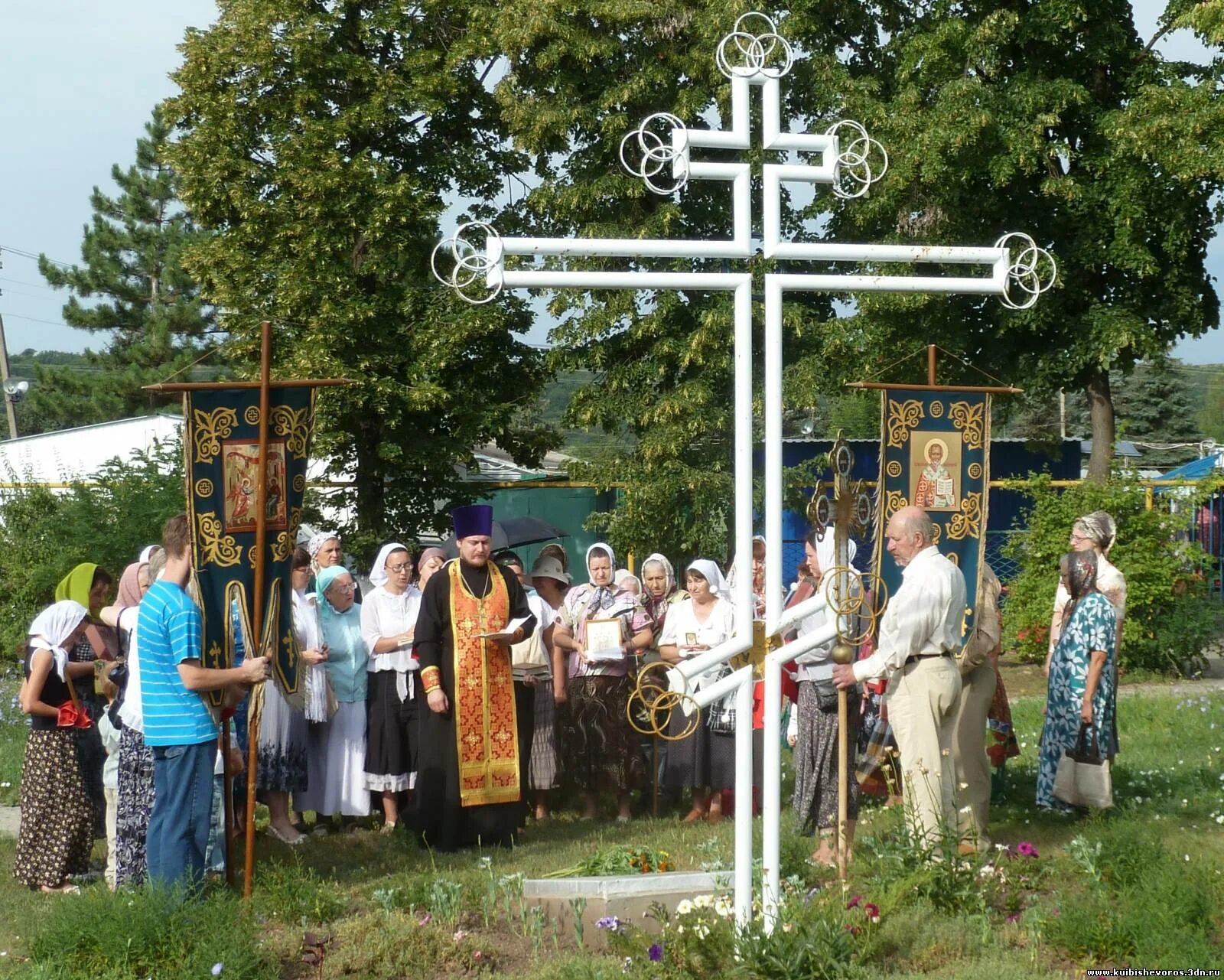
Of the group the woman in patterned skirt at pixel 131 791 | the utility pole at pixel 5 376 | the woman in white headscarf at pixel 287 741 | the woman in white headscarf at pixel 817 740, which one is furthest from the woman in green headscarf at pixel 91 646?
the utility pole at pixel 5 376

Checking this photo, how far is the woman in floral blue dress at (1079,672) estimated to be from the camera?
8.03m

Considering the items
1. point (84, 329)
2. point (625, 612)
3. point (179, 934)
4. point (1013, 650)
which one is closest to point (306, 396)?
point (179, 934)

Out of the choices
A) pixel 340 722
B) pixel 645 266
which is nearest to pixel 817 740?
pixel 340 722

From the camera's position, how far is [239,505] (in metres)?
6.40

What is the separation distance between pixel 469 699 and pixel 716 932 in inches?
130

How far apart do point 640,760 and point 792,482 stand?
10.5 m

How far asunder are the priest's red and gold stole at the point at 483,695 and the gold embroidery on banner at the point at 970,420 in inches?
109

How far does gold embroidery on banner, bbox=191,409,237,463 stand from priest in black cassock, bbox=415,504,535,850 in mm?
1960

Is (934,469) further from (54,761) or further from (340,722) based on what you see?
(54,761)

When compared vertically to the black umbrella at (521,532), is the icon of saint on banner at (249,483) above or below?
above

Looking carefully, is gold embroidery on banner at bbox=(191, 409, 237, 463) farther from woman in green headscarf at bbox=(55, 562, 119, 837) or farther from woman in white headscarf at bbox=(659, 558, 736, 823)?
woman in white headscarf at bbox=(659, 558, 736, 823)

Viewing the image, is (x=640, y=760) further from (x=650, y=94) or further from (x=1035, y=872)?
(x=650, y=94)

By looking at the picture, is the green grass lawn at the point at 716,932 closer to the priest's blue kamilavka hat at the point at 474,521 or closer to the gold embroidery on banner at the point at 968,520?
the gold embroidery on banner at the point at 968,520

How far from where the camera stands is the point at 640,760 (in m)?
9.49
